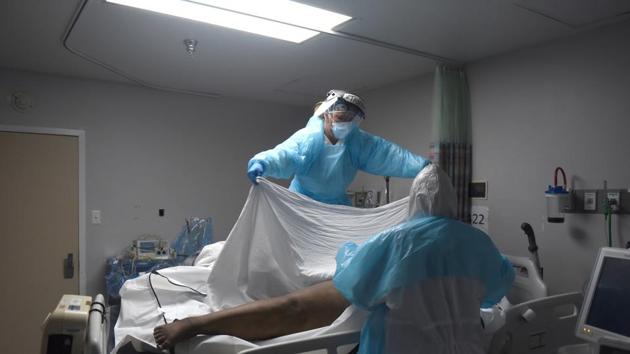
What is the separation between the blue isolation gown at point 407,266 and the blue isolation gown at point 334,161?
3.33ft

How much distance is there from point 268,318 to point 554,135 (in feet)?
7.01

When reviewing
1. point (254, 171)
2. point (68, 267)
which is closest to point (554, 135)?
→ point (254, 171)

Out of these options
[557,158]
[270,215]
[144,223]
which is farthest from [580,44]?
[144,223]

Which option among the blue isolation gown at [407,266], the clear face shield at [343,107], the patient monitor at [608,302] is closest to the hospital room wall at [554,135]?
the patient monitor at [608,302]

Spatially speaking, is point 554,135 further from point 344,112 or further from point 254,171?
point 254,171

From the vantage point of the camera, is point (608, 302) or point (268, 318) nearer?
point (608, 302)

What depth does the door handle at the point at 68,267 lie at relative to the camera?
3.66 meters

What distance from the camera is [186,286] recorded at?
224 cm

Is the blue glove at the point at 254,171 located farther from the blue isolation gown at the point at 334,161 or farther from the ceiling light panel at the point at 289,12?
the ceiling light panel at the point at 289,12

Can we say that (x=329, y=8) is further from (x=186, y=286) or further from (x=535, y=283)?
(x=535, y=283)

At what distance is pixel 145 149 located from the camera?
403 cm

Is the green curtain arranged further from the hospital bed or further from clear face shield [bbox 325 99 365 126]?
the hospital bed

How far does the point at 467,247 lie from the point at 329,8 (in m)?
1.43

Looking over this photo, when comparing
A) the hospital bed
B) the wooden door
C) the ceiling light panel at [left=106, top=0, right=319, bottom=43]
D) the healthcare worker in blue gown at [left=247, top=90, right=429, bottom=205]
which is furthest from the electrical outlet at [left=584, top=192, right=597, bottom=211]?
the wooden door
